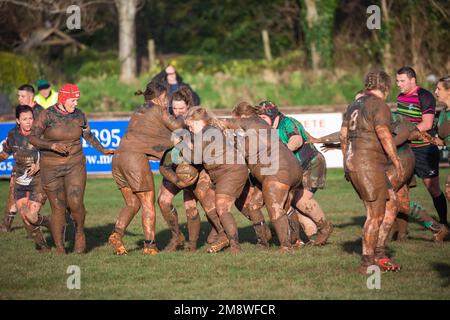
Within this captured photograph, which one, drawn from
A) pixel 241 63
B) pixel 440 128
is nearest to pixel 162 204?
pixel 440 128

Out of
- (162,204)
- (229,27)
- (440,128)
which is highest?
(229,27)

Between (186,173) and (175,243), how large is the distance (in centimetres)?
122

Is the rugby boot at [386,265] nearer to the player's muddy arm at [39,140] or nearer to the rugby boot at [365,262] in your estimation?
the rugby boot at [365,262]

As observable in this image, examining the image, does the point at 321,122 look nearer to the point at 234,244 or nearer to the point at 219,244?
the point at 219,244

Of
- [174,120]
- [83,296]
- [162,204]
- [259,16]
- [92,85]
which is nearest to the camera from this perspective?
[83,296]

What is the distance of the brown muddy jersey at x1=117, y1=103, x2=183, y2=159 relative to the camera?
1090 cm

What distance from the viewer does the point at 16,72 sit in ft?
100

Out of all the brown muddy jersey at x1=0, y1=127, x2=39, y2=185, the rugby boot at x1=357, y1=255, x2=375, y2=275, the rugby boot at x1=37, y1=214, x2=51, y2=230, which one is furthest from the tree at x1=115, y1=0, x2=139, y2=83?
the rugby boot at x1=357, y1=255, x2=375, y2=275

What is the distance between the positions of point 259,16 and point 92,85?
34.1 ft

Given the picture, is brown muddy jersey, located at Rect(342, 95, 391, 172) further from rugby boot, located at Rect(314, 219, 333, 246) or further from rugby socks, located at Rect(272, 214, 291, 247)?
rugby boot, located at Rect(314, 219, 333, 246)

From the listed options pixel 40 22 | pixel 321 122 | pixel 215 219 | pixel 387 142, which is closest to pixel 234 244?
pixel 215 219

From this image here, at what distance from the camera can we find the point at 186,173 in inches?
425
